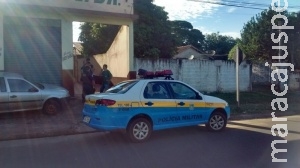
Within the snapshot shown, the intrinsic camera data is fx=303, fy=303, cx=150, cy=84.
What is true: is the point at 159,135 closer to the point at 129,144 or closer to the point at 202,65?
the point at 129,144

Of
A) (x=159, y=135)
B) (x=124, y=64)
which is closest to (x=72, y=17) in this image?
(x=124, y=64)

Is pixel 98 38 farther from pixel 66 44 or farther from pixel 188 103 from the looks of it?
pixel 188 103

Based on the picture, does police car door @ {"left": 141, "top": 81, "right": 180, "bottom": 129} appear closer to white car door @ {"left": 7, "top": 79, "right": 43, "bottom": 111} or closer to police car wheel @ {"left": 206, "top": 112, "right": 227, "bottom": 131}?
police car wheel @ {"left": 206, "top": 112, "right": 227, "bottom": 131}

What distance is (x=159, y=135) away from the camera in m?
7.85

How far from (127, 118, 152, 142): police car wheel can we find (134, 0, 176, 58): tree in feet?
45.9

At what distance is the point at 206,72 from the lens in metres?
17.5

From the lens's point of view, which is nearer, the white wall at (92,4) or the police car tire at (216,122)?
the police car tire at (216,122)

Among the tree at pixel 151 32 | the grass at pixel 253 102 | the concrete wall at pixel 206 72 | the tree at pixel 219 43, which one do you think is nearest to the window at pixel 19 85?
the concrete wall at pixel 206 72

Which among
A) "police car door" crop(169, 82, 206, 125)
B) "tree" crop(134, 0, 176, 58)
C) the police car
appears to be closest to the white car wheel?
the police car

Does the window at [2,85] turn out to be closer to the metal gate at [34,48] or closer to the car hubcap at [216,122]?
the metal gate at [34,48]

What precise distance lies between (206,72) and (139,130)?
11.2m

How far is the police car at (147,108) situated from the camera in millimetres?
6637

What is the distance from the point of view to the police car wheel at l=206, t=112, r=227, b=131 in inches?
321

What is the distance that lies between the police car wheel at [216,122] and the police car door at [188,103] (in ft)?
1.06
